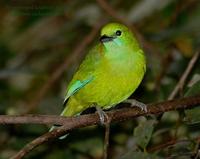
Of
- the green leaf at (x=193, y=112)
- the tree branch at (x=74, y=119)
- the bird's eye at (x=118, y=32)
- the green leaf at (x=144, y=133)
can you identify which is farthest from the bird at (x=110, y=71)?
the tree branch at (x=74, y=119)

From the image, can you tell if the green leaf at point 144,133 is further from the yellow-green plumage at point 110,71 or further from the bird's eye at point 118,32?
the bird's eye at point 118,32

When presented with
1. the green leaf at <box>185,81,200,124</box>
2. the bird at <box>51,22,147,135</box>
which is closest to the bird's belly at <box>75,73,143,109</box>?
the bird at <box>51,22,147,135</box>

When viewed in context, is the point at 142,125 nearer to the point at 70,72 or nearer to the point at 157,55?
the point at 157,55

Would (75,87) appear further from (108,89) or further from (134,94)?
(134,94)

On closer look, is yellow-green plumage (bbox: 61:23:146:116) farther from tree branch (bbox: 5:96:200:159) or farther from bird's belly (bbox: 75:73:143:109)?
tree branch (bbox: 5:96:200:159)

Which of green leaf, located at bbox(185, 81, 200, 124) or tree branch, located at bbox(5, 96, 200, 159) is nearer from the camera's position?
tree branch, located at bbox(5, 96, 200, 159)

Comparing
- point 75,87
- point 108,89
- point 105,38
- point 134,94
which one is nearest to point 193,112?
point 108,89
